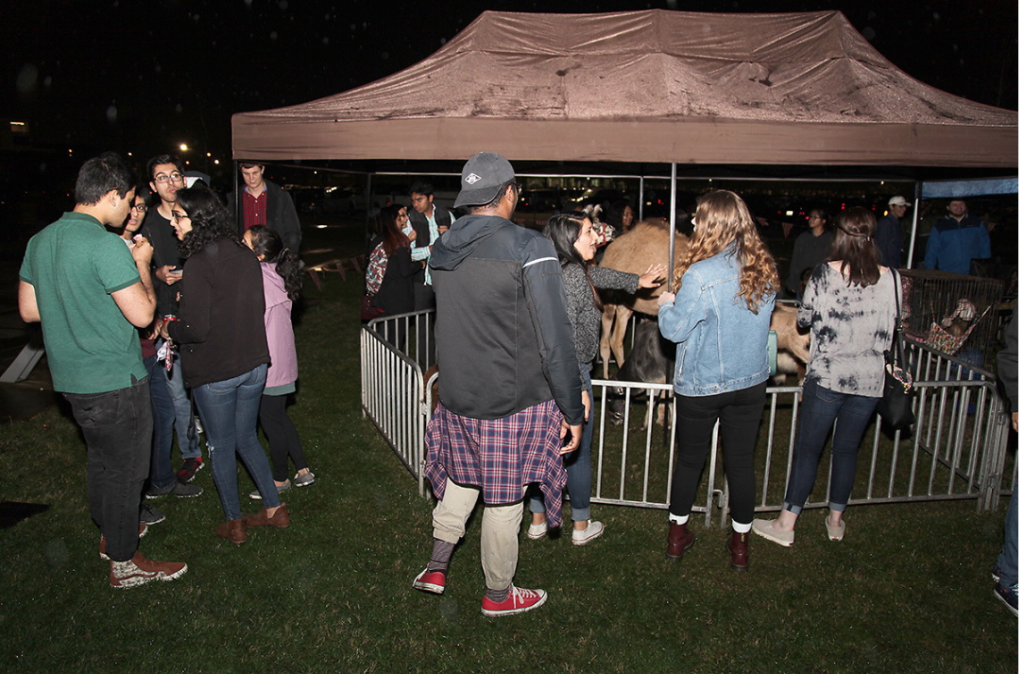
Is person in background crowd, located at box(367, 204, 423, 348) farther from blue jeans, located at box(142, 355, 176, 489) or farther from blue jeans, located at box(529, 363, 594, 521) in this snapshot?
blue jeans, located at box(529, 363, 594, 521)

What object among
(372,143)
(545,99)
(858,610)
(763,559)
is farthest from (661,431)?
(372,143)

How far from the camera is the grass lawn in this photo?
10.3 ft

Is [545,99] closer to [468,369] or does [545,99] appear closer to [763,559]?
[468,369]

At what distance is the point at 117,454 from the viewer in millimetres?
3338

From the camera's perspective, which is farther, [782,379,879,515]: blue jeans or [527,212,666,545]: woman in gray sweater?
[782,379,879,515]: blue jeans

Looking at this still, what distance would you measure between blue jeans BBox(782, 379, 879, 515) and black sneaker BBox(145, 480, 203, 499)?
3.83m

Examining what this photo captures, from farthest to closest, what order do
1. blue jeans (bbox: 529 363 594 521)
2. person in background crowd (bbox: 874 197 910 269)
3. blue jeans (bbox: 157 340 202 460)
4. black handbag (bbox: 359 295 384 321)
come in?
person in background crowd (bbox: 874 197 910 269) → black handbag (bbox: 359 295 384 321) → blue jeans (bbox: 157 340 202 460) → blue jeans (bbox: 529 363 594 521)

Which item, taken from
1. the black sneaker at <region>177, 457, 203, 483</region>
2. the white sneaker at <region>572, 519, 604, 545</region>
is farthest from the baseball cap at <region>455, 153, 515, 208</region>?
the black sneaker at <region>177, 457, 203, 483</region>

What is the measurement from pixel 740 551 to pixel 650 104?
3.21 metres

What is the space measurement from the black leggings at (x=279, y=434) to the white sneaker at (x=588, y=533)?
6.57ft

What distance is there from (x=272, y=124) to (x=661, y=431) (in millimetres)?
3995

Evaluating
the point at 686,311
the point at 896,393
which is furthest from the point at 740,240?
the point at 896,393

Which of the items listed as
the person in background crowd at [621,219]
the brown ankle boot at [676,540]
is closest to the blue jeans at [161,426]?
the brown ankle boot at [676,540]

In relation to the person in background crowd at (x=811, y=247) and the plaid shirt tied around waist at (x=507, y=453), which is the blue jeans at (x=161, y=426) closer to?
the plaid shirt tied around waist at (x=507, y=453)
